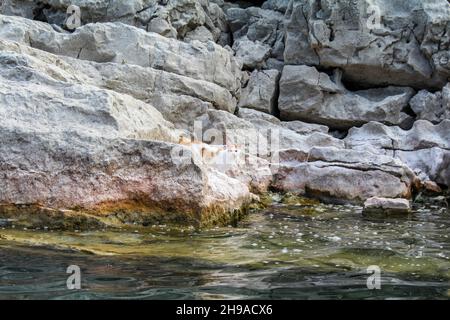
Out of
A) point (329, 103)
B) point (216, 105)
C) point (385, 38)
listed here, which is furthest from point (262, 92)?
point (385, 38)

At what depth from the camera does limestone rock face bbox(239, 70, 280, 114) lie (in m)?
24.6

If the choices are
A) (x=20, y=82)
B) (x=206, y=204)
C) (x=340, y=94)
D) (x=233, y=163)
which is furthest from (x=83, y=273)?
(x=340, y=94)

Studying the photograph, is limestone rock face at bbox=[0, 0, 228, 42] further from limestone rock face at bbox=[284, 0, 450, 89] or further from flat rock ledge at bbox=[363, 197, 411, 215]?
flat rock ledge at bbox=[363, 197, 411, 215]

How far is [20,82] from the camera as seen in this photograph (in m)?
11.6

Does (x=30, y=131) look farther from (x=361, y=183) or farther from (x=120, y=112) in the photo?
(x=361, y=183)

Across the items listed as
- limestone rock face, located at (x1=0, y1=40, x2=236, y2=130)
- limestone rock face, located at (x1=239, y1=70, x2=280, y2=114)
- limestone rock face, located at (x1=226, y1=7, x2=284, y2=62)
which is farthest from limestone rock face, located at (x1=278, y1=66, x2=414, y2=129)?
limestone rock face, located at (x1=0, y1=40, x2=236, y2=130)

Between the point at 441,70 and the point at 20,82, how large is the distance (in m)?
19.6

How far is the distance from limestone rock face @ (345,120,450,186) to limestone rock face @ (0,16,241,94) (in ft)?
24.1

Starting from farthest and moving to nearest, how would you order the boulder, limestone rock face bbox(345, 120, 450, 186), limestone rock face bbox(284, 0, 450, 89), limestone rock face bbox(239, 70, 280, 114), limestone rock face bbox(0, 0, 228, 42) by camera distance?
limestone rock face bbox(0, 0, 228, 42) < limestone rock face bbox(239, 70, 280, 114) < limestone rock face bbox(284, 0, 450, 89) < limestone rock face bbox(345, 120, 450, 186) < the boulder

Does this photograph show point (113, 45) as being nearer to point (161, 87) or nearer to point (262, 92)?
point (161, 87)

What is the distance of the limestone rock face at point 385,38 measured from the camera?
24188 mm

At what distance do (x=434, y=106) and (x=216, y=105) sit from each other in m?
10.5

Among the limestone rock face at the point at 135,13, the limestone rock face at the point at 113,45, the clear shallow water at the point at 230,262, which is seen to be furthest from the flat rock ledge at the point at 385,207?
the limestone rock face at the point at 135,13
